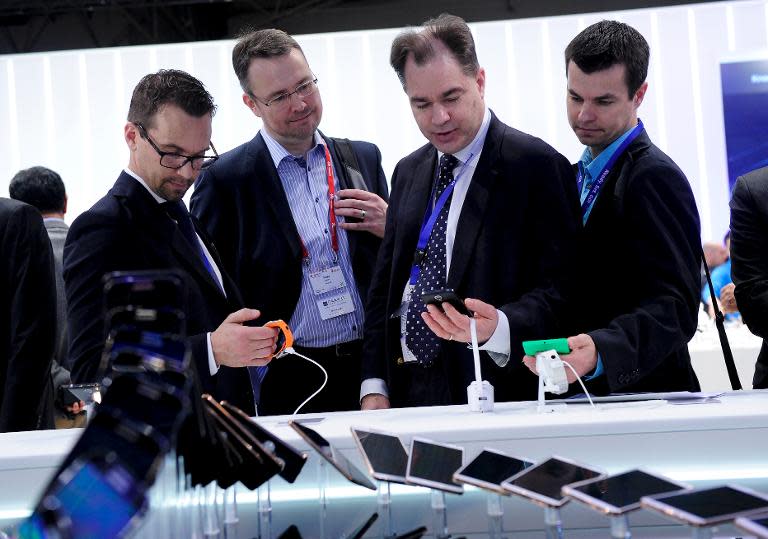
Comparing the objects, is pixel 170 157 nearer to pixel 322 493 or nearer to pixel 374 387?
pixel 374 387

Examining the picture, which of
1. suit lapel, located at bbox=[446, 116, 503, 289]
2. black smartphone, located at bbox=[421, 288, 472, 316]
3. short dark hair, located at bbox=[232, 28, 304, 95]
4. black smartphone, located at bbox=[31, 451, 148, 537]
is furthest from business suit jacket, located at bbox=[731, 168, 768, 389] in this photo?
black smartphone, located at bbox=[31, 451, 148, 537]

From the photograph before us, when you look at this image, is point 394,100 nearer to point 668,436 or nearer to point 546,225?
point 546,225

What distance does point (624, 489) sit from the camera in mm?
1279

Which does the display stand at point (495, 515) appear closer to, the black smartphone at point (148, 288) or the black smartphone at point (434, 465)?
the black smartphone at point (434, 465)

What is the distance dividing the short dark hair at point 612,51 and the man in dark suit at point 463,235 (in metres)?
0.29

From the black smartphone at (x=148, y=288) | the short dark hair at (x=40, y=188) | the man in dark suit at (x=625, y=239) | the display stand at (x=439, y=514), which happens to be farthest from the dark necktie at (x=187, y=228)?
the short dark hair at (x=40, y=188)

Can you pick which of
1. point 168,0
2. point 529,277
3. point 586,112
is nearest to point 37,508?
point 529,277

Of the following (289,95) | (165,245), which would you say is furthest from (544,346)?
(289,95)

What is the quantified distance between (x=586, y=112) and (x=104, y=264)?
1.35 m

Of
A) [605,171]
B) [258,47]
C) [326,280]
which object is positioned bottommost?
[326,280]

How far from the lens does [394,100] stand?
7312 mm

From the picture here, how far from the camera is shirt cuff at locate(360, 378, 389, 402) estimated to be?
2652 millimetres

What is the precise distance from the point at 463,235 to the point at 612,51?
2.23ft

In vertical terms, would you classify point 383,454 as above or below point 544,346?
below
